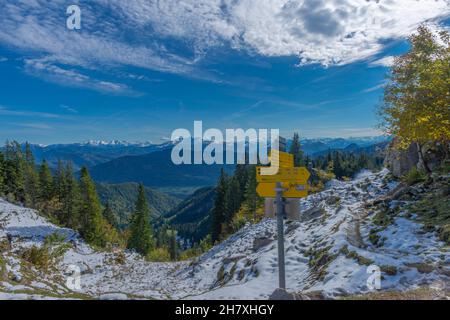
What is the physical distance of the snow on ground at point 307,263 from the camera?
10.0 meters

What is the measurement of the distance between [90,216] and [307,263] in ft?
160

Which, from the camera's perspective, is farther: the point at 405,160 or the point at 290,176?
the point at 405,160

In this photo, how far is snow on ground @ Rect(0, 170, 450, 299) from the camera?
10031 millimetres

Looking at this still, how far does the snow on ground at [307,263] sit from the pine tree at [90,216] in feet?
44.2

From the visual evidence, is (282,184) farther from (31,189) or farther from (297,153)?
(31,189)

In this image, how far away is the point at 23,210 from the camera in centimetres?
4619

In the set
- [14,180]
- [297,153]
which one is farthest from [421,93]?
[14,180]

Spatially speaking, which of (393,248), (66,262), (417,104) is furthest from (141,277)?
(417,104)

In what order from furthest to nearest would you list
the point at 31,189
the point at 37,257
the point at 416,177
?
the point at 31,189 < the point at 37,257 < the point at 416,177

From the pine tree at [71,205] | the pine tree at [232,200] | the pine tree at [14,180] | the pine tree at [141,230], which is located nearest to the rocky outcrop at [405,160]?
the pine tree at [232,200]

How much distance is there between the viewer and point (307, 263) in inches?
622

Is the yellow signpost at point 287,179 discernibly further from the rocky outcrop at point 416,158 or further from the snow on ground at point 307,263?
the rocky outcrop at point 416,158

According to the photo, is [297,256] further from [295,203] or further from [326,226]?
[295,203]

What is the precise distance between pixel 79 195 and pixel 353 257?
184 ft
